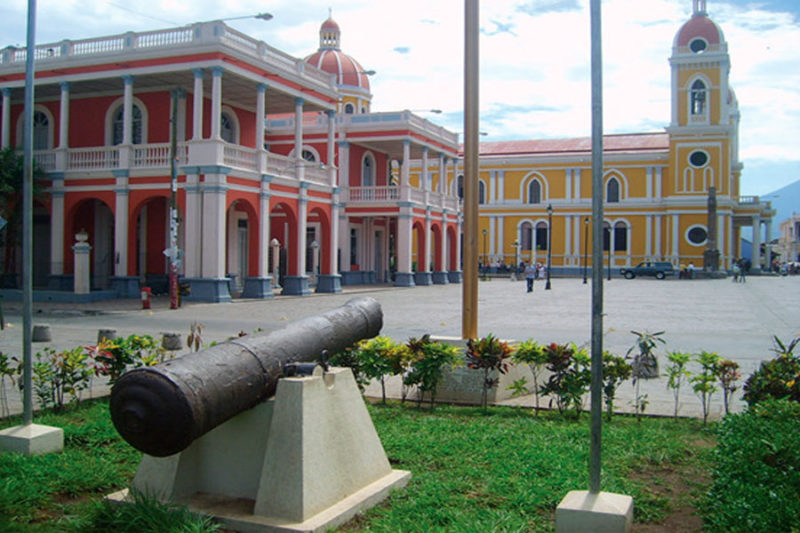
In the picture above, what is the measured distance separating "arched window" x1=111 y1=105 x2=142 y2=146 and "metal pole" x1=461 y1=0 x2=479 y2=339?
2079 cm

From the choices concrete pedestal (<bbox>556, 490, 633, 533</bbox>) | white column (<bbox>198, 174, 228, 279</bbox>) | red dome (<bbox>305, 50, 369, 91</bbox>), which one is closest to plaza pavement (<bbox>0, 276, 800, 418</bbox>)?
white column (<bbox>198, 174, 228, 279</bbox>)

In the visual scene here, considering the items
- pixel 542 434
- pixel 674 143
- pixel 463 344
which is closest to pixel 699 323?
pixel 463 344

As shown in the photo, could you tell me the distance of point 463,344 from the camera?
7707mm

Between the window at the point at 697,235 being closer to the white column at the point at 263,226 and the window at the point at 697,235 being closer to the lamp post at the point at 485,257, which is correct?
the lamp post at the point at 485,257

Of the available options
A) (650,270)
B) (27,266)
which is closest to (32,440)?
(27,266)

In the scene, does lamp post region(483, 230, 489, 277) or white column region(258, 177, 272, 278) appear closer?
white column region(258, 177, 272, 278)

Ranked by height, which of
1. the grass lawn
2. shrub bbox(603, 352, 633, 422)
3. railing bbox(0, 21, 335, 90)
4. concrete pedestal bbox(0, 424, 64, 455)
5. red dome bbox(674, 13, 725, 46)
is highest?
red dome bbox(674, 13, 725, 46)

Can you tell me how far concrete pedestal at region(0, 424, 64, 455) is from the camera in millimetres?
5348

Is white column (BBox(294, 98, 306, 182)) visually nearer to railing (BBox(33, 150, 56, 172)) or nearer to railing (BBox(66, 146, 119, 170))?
railing (BBox(66, 146, 119, 170))

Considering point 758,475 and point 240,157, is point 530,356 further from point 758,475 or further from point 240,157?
point 240,157

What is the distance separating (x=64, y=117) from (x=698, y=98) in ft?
148

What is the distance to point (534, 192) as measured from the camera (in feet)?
198

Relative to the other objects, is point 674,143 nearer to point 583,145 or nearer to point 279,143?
point 583,145

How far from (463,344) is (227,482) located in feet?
12.6
